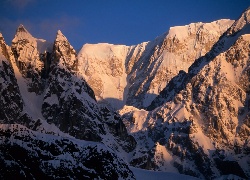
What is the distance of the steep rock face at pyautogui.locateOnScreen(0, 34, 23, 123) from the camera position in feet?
540

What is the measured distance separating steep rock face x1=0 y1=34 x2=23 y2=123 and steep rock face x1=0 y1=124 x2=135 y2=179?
91087 millimetres

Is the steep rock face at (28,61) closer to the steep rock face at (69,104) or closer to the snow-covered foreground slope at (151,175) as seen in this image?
the steep rock face at (69,104)

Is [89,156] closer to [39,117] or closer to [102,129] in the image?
[39,117]

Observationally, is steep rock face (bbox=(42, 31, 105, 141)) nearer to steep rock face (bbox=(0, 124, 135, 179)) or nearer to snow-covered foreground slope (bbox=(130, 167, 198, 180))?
snow-covered foreground slope (bbox=(130, 167, 198, 180))

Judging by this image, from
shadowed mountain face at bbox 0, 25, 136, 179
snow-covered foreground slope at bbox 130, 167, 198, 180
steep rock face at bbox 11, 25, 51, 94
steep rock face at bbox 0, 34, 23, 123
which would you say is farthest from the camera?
steep rock face at bbox 11, 25, 51, 94

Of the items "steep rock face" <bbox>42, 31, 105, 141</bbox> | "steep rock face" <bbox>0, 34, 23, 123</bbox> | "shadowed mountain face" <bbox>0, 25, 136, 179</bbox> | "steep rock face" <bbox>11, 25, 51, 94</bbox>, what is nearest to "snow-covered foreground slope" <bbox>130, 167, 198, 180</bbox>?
"shadowed mountain face" <bbox>0, 25, 136, 179</bbox>

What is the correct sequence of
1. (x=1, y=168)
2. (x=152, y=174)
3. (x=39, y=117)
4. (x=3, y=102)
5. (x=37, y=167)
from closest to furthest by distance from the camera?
(x=1, y=168) < (x=37, y=167) < (x=152, y=174) < (x=3, y=102) < (x=39, y=117)

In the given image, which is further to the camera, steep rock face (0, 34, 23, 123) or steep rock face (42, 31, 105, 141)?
steep rock face (42, 31, 105, 141)

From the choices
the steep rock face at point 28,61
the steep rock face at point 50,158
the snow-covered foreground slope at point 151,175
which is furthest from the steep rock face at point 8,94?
the steep rock face at point 50,158

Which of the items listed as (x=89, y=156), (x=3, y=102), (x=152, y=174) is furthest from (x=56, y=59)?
(x=89, y=156)

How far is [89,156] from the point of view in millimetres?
70312

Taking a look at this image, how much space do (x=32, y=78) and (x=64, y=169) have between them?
12975 centimetres

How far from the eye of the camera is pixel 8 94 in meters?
170

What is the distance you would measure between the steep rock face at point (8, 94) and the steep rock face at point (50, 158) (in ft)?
299
